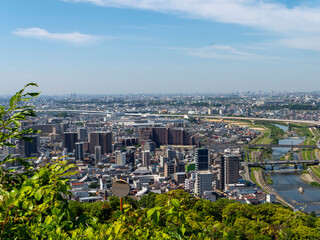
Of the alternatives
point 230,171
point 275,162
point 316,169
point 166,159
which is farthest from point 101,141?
point 316,169

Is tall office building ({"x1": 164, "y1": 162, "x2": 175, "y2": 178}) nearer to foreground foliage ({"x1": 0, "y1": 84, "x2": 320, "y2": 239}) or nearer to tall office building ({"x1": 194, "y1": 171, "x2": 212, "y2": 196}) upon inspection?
tall office building ({"x1": 194, "y1": 171, "x2": 212, "y2": 196})

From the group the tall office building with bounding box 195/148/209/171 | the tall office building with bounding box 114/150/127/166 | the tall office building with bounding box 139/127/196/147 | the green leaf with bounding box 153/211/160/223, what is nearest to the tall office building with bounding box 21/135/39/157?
the tall office building with bounding box 114/150/127/166

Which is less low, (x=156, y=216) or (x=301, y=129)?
(x=156, y=216)

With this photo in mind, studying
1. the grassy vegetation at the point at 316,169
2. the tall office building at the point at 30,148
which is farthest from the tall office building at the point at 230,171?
the tall office building at the point at 30,148

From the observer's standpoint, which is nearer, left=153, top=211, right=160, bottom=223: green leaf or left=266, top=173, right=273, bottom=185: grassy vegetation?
left=153, top=211, right=160, bottom=223: green leaf

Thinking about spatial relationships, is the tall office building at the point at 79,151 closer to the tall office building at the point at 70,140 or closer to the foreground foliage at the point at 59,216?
the tall office building at the point at 70,140

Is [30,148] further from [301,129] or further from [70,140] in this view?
[301,129]
